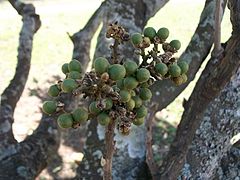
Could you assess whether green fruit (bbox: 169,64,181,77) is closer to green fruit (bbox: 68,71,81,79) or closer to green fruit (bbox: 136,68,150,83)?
green fruit (bbox: 136,68,150,83)

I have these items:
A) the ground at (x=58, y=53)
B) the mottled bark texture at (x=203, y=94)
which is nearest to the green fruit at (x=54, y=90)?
the mottled bark texture at (x=203, y=94)

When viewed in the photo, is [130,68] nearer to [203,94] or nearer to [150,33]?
[150,33]

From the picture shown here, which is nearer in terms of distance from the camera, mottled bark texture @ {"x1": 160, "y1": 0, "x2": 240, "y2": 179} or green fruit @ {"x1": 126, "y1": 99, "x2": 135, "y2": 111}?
green fruit @ {"x1": 126, "y1": 99, "x2": 135, "y2": 111}

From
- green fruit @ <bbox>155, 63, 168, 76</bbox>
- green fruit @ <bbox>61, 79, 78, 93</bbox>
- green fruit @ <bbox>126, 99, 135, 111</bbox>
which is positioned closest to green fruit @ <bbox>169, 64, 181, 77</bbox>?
green fruit @ <bbox>155, 63, 168, 76</bbox>

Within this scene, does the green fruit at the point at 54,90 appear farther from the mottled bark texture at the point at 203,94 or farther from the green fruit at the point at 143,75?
the mottled bark texture at the point at 203,94

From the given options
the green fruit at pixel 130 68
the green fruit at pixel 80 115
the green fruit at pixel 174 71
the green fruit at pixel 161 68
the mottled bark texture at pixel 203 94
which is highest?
the mottled bark texture at pixel 203 94

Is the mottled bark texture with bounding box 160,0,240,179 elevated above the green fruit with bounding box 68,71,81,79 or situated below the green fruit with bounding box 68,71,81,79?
above

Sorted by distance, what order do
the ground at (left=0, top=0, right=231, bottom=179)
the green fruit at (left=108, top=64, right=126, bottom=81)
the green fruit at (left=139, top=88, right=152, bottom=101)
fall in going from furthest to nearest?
the ground at (left=0, top=0, right=231, bottom=179) < the green fruit at (left=139, top=88, right=152, bottom=101) < the green fruit at (left=108, top=64, right=126, bottom=81)

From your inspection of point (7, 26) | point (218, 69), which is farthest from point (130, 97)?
point (7, 26)
